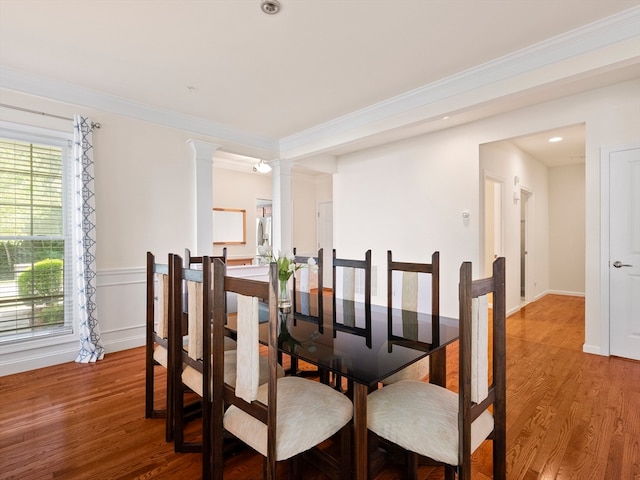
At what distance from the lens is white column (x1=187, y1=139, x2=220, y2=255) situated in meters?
4.08

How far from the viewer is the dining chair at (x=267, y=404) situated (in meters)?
1.20

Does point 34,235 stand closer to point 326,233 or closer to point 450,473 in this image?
point 450,473

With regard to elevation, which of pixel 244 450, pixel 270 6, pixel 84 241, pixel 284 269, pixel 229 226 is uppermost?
pixel 270 6

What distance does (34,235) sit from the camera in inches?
121

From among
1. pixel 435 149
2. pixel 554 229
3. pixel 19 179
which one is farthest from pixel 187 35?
pixel 554 229

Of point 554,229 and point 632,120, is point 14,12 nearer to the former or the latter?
point 632,120

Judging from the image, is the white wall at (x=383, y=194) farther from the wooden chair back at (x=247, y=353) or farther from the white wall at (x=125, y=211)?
the wooden chair back at (x=247, y=353)

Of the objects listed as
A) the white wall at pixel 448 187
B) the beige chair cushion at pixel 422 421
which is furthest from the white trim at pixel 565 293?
the beige chair cushion at pixel 422 421

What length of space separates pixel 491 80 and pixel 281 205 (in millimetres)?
3291

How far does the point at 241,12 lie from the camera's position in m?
2.17

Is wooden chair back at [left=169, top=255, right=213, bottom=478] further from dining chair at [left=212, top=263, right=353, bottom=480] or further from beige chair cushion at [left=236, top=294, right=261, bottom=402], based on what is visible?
beige chair cushion at [left=236, top=294, right=261, bottom=402]

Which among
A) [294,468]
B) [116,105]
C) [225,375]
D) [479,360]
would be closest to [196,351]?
[225,375]

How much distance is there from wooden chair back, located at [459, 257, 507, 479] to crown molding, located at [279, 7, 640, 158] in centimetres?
223

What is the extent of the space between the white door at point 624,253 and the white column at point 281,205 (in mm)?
3912
